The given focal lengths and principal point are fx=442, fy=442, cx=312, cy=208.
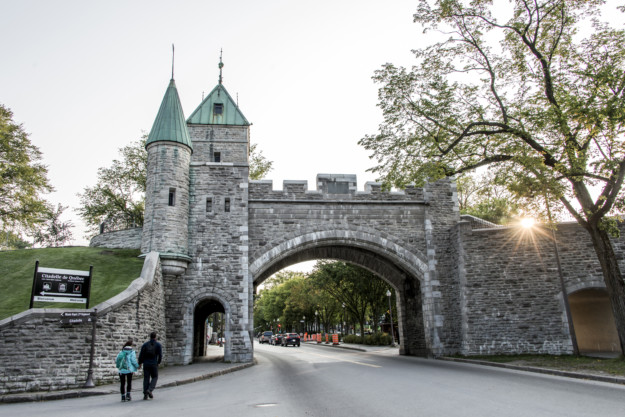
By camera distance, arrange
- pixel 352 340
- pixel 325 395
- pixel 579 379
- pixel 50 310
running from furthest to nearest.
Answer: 1. pixel 352 340
2. pixel 50 310
3. pixel 579 379
4. pixel 325 395

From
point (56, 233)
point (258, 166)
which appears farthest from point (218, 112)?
point (56, 233)

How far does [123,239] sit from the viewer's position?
2066 cm

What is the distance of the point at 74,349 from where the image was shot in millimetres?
11273

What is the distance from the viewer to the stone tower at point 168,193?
1736 centimetres

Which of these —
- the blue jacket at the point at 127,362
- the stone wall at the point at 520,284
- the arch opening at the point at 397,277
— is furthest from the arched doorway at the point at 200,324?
the blue jacket at the point at 127,362

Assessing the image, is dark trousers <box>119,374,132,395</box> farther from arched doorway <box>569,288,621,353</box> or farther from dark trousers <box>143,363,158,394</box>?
arched doorway <box>569,288,621,353</box>

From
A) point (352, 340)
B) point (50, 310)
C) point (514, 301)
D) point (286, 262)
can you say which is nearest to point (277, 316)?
point (352, 340)

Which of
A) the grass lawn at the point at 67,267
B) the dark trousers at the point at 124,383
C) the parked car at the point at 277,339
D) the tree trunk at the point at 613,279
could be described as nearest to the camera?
the dark trousers at the point at 124,383

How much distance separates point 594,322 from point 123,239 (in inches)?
877

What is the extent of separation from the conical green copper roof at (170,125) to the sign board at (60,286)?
309 inches

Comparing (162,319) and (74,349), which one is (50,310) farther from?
(162,319)

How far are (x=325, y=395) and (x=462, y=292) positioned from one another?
37.9ft

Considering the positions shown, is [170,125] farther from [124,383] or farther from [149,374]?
[124,383]

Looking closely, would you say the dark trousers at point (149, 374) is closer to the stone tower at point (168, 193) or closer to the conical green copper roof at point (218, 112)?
the stone tower at point (168, 193)
